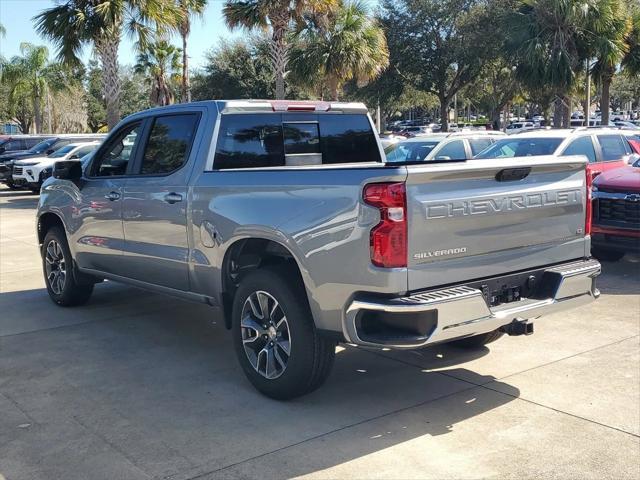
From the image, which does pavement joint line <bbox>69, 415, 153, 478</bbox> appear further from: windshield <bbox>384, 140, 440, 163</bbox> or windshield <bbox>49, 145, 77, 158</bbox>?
windshield <bbox>49, 145, 77, 158</bbox>

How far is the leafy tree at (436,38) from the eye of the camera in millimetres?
35062

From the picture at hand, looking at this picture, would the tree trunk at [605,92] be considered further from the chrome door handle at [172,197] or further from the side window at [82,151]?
the chrome door handle at [172,197]

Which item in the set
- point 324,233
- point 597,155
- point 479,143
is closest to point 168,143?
point 324,233

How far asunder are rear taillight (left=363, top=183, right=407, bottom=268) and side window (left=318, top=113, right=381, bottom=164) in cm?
216

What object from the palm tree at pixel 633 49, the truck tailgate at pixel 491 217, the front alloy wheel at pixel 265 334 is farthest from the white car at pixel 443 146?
the palm tree at pixel 633 49

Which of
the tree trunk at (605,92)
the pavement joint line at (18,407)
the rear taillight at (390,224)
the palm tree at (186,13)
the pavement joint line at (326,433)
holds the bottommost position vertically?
the pavement joint line at (326,433)

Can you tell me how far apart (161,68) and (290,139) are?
3239 cm

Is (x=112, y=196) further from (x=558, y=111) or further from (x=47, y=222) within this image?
(x=558, y=111)

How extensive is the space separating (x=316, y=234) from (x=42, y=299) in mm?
4873

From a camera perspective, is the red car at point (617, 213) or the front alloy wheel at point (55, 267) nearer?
the front alloy wheel at point (55, 267)

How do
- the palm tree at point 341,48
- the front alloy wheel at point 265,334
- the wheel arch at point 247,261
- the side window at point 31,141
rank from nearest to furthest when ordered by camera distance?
the front alloy wheel at point 265,334 → the wheel arch at point 247,261 → the palm tree at point 341,48 → the side window at point 31,141

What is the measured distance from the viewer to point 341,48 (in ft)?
76.4

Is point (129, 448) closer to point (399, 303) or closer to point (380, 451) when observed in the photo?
point (380, 451)

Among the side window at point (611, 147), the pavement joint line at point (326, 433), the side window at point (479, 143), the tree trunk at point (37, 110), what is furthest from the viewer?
the tree trunk at point (37, 110)
